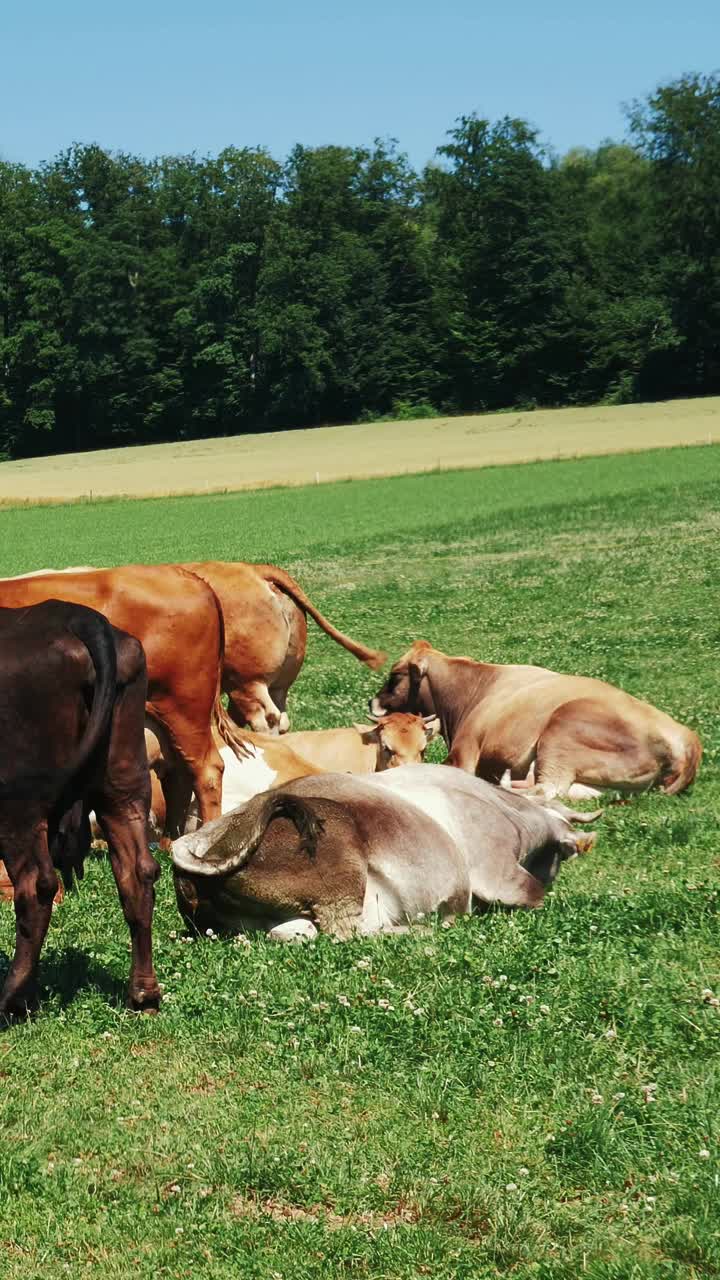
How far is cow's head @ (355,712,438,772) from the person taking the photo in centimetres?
1161

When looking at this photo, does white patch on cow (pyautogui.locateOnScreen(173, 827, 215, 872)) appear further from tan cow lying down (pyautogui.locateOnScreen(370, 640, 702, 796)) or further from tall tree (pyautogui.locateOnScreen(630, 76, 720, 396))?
tall tree (pyautogui.locateOnScreen(630, 76, 720, 396))

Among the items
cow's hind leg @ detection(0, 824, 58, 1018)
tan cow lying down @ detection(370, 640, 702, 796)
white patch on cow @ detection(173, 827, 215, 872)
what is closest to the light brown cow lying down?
tan cow lying down @ detection(370, 640, 702, 796)

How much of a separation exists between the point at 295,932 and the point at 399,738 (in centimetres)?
449

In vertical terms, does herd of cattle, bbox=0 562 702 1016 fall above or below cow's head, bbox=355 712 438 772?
above

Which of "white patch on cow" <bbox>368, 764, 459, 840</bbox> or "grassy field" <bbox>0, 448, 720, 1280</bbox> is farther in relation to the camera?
"white patch on cow" <bbox>368, 764, 459, 840</bbox>

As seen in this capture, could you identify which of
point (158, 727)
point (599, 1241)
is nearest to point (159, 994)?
point (599, 1241)

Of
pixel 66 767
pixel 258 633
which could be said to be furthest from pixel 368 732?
pixel 66 767

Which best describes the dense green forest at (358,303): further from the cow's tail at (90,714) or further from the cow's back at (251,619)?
the cow's tail at (90,714)

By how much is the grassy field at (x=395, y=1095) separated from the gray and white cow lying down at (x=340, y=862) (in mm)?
213

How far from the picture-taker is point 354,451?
81.0m

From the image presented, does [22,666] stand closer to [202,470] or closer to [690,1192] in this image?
[690,1192]

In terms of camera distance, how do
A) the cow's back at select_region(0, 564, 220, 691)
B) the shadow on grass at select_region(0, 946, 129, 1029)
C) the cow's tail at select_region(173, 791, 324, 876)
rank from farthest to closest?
1. the cow's back at select_region(0, 564, 220, 691)
2. the cow's tail at select_region(173, 791, 324, 876)
3. the shadow on grass at select_region(0, 946, 129, 1029)

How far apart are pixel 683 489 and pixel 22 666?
3950 centimetres

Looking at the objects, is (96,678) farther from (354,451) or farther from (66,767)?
(354,451)
